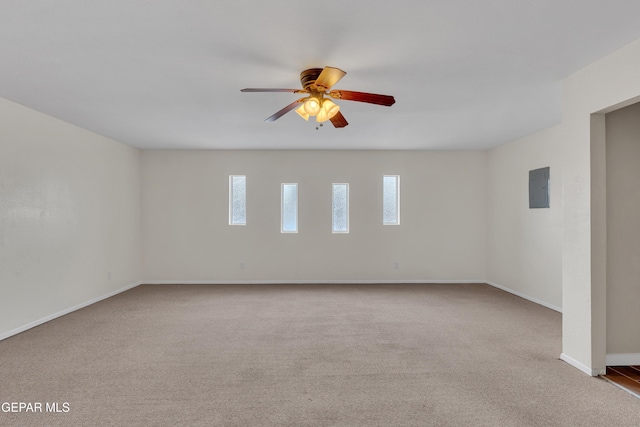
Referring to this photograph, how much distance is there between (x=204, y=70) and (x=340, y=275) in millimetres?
4570

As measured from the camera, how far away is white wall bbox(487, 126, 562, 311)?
4.77 metres

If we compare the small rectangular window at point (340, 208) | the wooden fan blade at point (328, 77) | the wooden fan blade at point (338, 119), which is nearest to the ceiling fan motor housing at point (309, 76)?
the wooden fan blade at point (328, 77)

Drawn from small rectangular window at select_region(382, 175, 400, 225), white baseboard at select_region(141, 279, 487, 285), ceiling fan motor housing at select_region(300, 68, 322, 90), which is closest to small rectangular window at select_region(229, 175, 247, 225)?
white baseboard at select_region(141, 279, 487, 285)

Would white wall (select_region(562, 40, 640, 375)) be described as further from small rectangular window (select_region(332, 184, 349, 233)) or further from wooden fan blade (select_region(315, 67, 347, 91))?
small rectangular window (select_region(332, 184, 349, 233))

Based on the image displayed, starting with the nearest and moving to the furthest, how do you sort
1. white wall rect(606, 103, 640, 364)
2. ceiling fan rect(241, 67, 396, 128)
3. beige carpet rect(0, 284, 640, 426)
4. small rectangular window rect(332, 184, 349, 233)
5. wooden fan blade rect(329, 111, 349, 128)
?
beige carpet rect(0, 284, 640, 426) → ceiling fan rect(241, 67, 396, 128) → white wall rect(606, 103, 640, 364) → wooden fan blade rect(329, 111, 349, 128) → small rectangular window rect(332, 184, 349, 233)

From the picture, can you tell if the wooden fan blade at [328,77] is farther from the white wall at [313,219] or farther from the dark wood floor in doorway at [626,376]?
the white wall at [313,219]

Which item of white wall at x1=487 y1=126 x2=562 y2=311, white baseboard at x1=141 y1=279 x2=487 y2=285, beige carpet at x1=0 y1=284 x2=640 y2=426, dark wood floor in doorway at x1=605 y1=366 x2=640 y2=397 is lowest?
dark wood floor in doorway at x1=605 y1=366 x2=640 y2=397

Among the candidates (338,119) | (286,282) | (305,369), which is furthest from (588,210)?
(286,282)

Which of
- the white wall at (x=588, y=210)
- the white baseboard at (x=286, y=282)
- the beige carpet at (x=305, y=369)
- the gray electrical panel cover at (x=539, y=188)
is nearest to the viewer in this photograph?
the beige carpet at (x=305, y=369)

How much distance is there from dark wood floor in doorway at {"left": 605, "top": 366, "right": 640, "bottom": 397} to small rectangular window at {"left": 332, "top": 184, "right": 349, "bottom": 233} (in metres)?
4.31

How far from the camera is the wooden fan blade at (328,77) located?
237cm

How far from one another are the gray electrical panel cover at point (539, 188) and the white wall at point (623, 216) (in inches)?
81.5

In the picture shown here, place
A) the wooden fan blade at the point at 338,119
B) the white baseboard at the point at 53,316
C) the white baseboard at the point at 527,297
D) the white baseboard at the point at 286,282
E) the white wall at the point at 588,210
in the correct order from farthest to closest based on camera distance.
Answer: the white baseboard at the point at 286,282, the white baseboard at the point at 527,297, the white baseboard at the point at 53,316, the wooden fan blade at the point at 338,119, the white wall at the point at 588,210

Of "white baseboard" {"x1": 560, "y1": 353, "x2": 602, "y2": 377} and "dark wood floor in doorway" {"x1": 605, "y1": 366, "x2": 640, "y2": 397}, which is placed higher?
"white baseboard" {"x1": 560, "y1": 353, "x2": 602, "y2": 377}
